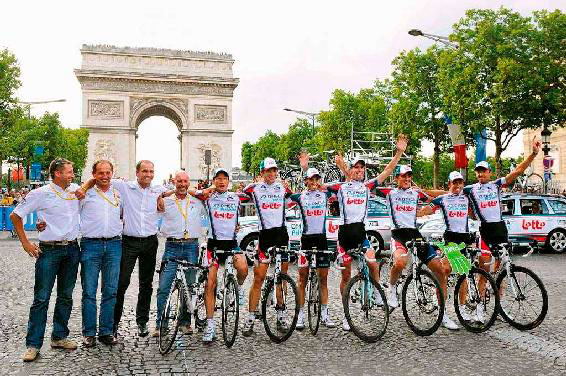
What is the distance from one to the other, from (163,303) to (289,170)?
2987 centimetres

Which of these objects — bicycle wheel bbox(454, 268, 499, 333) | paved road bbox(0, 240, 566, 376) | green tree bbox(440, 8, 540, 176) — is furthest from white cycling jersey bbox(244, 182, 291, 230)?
green tree bbox(440, 8, 540, 176)

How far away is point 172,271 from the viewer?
24.2 ft

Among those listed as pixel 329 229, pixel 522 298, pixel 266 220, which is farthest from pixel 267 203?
pixel 329 229

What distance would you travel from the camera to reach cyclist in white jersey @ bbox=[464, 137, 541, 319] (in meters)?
8.10

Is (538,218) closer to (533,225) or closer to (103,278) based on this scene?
(533,225)

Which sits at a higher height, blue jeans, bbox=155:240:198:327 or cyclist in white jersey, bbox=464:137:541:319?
cyclist in white jersey, bbox=464:137:541:319

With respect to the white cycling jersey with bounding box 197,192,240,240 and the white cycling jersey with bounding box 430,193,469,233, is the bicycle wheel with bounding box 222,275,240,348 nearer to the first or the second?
the white cycling jersey with bounding box 197,192,240,240

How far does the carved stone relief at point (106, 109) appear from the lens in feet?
183

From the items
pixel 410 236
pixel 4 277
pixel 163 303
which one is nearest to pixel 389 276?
pixel 410 236

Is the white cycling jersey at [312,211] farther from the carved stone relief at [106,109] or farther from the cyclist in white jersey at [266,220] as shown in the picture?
the carved stone relief at [106,109]

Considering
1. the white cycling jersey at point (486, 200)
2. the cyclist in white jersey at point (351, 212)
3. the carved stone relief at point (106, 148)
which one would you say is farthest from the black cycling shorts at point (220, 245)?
the carved stone relief at point (106, 148)

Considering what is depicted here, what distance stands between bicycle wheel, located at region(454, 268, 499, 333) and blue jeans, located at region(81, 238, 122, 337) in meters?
3.92

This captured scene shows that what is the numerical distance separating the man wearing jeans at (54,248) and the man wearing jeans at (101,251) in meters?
0.13

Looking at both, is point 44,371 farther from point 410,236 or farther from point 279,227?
point 410,236
